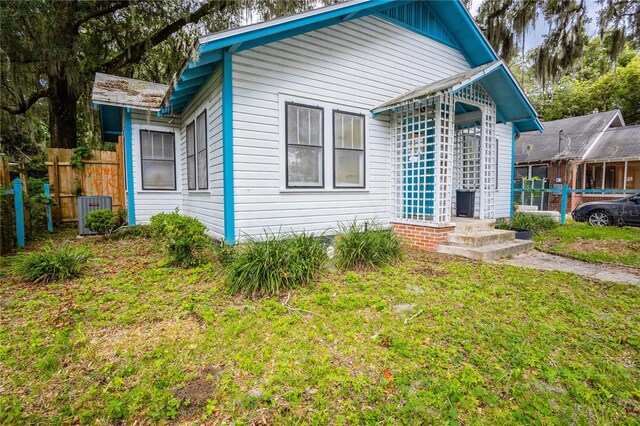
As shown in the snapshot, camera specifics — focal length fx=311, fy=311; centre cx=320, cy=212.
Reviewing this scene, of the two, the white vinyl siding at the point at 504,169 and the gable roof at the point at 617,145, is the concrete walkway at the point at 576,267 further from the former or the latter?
the gable roof at the point at 617,145

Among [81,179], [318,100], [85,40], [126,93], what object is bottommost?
[81,179]

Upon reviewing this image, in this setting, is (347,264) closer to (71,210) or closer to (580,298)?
(580,298)

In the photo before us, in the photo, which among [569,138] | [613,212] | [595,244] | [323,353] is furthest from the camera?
[569,138]

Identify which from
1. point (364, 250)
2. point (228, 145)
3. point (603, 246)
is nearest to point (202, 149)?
point (228, 145)

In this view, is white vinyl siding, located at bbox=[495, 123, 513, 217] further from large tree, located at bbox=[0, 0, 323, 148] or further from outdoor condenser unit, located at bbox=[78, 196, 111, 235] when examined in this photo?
outdoor condenser unit, located at bbox=[78, 196, 111, 235]

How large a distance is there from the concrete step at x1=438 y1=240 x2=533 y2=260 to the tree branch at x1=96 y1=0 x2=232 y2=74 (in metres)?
11.1

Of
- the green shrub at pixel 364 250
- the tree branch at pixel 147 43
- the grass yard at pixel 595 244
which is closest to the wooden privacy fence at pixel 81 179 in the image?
the tree branch at pixel 147 43

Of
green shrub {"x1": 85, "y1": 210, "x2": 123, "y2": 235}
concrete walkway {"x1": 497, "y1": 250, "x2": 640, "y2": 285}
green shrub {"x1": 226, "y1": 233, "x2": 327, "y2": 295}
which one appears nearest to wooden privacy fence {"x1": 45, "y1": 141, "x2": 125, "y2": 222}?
green shrub {"x1": 85, "y1": 210, "x2": 123, "y2": 235}

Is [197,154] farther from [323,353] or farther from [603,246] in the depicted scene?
[603,246]

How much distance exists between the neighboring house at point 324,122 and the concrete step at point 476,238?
32 cm

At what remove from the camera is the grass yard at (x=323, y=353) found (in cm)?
193

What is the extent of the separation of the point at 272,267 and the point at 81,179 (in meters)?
7.59

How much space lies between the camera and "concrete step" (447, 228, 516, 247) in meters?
5.76

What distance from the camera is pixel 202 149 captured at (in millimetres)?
6387
